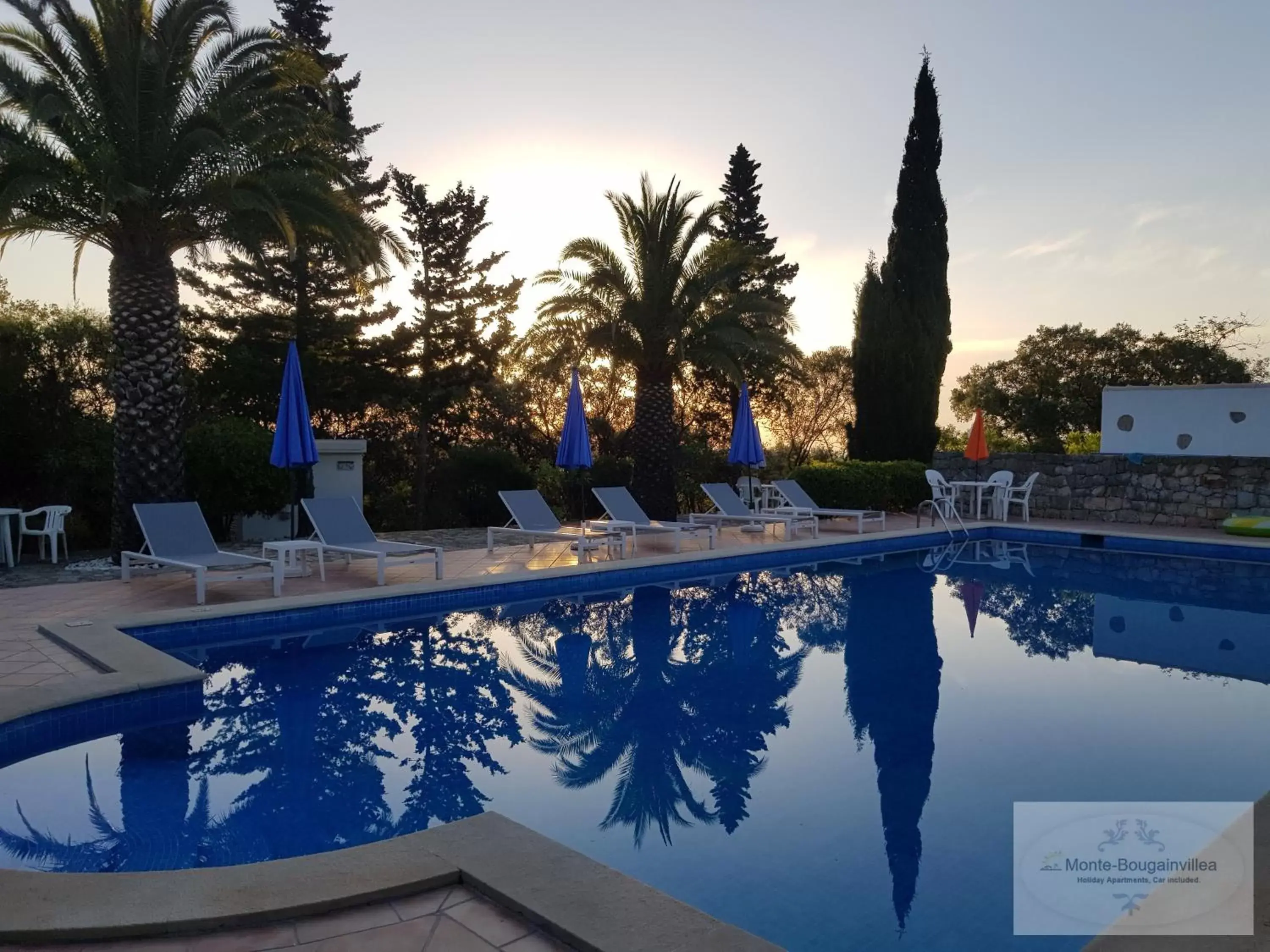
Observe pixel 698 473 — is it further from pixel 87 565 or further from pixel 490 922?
pixel 490 922

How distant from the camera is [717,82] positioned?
47.2ft

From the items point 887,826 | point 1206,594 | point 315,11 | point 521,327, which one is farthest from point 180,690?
point 315,11

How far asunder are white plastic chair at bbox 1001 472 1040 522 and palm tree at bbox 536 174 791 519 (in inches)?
203

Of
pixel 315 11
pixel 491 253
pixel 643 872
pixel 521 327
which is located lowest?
pixel 643 872

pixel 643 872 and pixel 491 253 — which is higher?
pixel 491 253

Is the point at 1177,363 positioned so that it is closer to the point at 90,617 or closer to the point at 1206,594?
the point at 1206,594

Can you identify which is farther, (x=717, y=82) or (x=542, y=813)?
(x=717, y=82)

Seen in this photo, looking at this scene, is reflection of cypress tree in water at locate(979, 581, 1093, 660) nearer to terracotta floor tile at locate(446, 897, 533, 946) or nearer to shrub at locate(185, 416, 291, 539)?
terracotta floor tile at locate(446, 897, 533, 946)

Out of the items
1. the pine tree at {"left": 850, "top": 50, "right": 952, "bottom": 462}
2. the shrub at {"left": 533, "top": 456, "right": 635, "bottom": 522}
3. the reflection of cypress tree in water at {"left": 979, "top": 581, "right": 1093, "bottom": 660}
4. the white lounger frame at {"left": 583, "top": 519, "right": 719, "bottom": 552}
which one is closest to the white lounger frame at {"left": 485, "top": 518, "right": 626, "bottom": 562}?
the white lounger frame at {"left": 583, "top": 519, "right": 719, "bottom": 552}

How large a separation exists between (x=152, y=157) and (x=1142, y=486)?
16.8m

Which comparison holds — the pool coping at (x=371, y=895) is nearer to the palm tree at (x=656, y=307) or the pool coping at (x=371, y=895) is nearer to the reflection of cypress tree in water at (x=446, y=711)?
the reflection of cypress tree in water at (x=446, y=711)

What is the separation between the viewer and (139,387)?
10.3 m

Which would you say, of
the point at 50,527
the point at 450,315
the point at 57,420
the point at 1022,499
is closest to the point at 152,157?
the point at 50,527

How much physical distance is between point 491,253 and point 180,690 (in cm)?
2005
